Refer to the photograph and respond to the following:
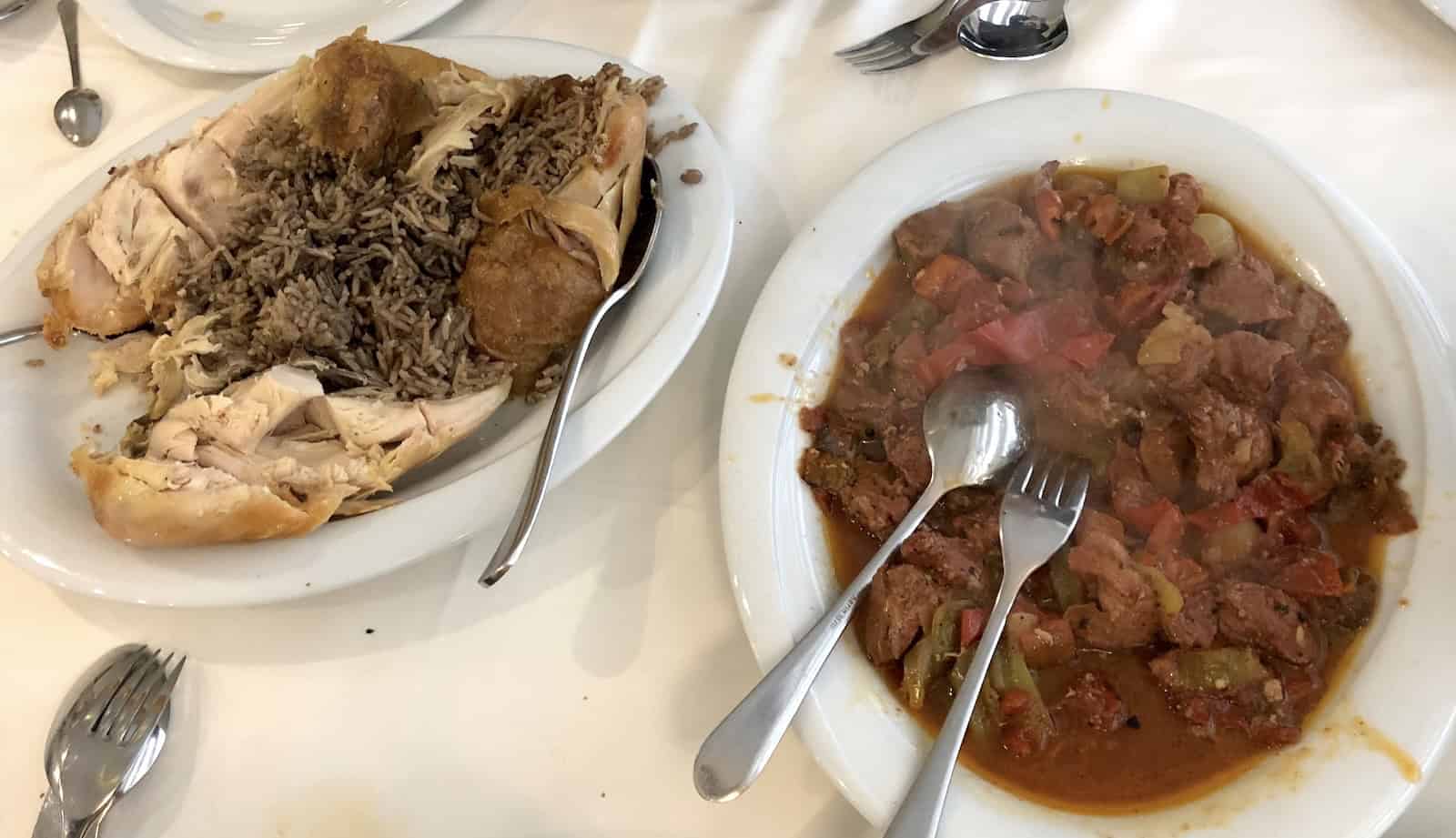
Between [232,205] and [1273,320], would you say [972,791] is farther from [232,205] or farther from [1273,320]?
[232,205]

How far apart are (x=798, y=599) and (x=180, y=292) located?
1.46 m

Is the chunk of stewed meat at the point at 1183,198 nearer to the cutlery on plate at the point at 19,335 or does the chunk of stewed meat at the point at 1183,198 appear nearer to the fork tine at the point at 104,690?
the fork tine at the point at 104,690

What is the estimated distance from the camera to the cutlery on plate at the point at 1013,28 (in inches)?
93.0

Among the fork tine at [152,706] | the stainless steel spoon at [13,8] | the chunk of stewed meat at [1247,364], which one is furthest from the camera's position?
the stainless steel spoon at [13,8]

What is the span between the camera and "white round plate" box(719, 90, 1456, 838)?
4.78 feet

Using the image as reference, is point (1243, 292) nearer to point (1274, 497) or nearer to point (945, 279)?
point (1274, 497)

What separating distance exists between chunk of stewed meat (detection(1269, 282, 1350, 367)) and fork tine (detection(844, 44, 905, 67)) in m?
1.16

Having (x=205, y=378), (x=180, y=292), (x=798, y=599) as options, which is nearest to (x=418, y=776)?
(x=798, y=599)

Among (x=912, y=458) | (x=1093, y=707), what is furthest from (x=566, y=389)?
(x=1093, y=707)

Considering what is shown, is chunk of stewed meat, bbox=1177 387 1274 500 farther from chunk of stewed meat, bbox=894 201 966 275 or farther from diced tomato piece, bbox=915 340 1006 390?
chunk of stewed meat, bbox=894 201 966 275

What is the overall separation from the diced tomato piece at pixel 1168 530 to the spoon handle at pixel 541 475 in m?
1.14

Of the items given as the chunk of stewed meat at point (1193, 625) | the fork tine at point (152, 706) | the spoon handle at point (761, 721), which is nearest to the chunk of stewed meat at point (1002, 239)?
the chunk of stewed meat at point (1193, 625)

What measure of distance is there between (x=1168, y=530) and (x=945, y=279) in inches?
26.1

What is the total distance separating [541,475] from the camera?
1.67 m
